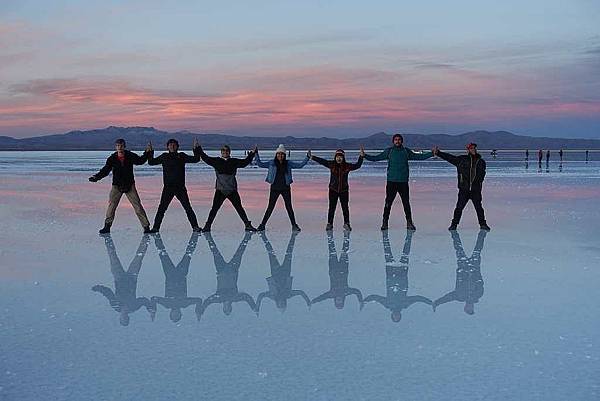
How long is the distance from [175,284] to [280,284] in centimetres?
103

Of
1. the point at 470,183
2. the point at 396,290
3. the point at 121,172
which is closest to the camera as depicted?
the point at 396,290

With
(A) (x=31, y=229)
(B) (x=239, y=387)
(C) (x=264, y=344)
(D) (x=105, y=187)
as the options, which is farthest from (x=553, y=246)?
(D) (x=105, y=187)

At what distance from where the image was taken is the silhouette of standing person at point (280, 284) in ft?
18.9

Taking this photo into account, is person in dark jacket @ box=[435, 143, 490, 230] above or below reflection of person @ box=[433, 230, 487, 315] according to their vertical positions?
above

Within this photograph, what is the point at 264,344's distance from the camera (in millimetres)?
4422

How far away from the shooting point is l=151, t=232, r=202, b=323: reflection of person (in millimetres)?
5520

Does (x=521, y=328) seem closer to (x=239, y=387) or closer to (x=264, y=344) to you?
(x=264, y=344)

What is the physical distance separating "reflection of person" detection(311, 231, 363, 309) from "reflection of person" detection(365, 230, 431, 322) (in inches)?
9.1

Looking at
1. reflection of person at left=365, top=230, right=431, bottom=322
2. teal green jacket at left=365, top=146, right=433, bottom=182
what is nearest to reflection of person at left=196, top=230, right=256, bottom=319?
reflection of person at left=365, top=230, right=431, bottom=322

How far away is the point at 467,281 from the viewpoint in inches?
256

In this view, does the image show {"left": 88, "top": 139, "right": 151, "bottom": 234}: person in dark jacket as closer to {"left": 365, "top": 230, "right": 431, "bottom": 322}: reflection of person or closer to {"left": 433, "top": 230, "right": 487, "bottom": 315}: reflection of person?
{"left": 365, "top": 230, "right": 431, "bottom": 322}: reflection of person

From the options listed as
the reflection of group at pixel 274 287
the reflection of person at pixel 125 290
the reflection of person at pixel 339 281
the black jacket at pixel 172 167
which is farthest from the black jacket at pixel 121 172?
the reflection of person at pixel 339 281

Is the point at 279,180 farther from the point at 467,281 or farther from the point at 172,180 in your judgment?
the point at 467,281

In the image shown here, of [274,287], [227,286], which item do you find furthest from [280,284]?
[227,286]
